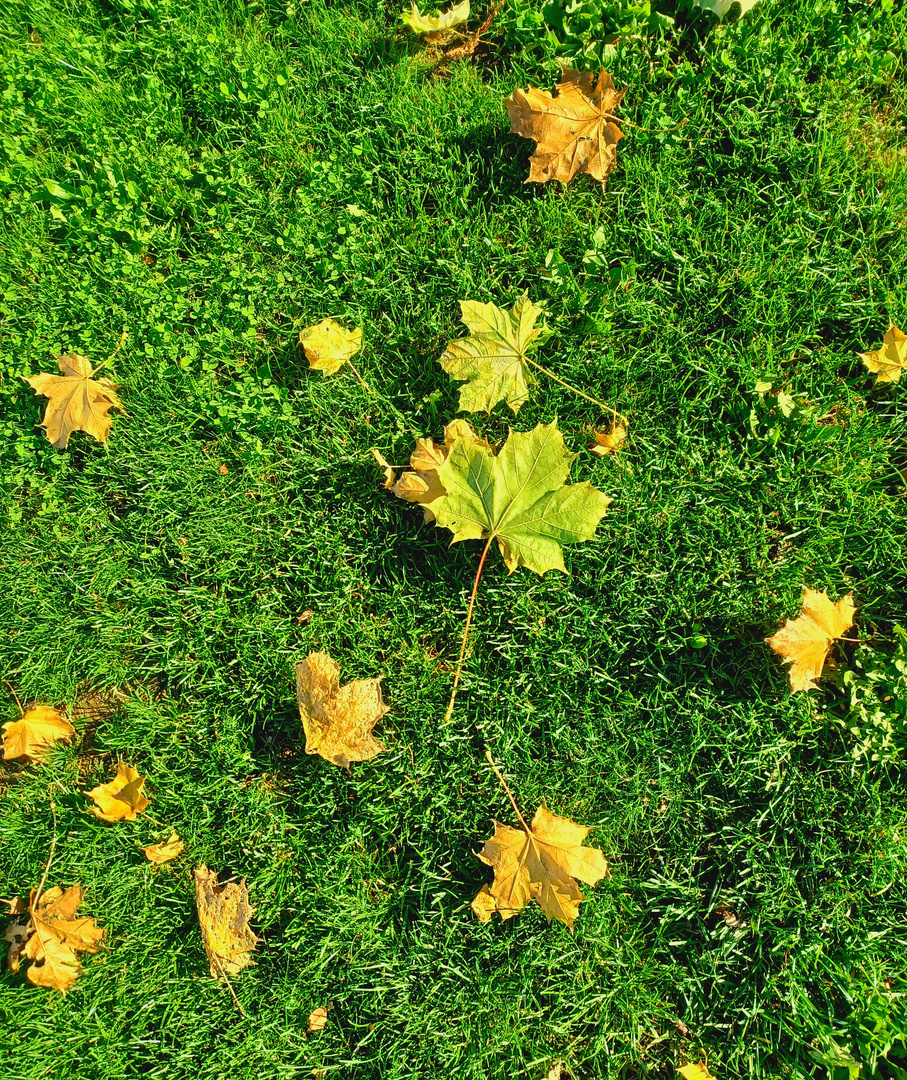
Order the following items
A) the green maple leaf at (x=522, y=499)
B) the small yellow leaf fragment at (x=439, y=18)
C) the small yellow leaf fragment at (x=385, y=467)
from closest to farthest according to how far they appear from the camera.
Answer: the green maple leaf at (x=522, y=499), the small yellow leaf fragment at (x=385, y=467), the small yellow leaf fragment at (x=439, y=18)

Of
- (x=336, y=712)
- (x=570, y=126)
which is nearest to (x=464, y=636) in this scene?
(x=336, y=712)

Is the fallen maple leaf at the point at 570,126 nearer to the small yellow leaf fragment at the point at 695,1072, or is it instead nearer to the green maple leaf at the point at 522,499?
the green maple leaf at the point at 522,499

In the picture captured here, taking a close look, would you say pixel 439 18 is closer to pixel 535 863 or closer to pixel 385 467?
pixel 385 467

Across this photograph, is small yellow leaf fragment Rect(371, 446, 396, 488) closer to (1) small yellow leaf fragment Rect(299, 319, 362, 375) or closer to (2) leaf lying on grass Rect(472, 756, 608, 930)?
(1) small yellow leaf fragment Rect(299, 319, 362, 375)

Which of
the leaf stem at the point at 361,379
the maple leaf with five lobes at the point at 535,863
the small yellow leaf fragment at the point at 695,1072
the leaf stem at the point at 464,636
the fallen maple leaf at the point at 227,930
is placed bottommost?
the fallen maple leaf at the point at 227,930

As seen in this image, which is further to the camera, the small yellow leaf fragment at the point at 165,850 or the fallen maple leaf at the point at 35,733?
the fallen maple leaf at the point at 35,733

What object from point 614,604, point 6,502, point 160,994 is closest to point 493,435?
point 614,604

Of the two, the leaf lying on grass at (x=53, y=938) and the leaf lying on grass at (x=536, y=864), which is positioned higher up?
the leaf lying on grass at (x=536, y=864)

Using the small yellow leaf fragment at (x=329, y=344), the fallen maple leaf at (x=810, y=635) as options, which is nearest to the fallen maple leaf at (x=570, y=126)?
the small yellow leaf fragment at (x=329, y=344)

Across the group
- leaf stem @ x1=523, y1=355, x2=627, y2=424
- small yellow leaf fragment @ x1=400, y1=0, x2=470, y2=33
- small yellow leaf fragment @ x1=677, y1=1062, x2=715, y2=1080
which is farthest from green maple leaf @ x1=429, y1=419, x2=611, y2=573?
small yellow leaf fragment @ x1=400, y1=0, x2=470, y2=33

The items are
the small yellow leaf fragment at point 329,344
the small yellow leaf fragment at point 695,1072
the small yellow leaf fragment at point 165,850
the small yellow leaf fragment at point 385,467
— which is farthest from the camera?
the small yellow leaf fragment at point 329,344
